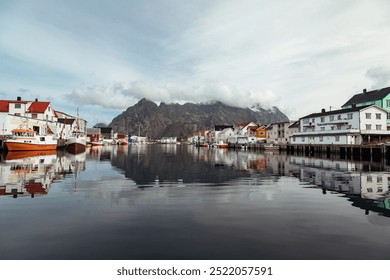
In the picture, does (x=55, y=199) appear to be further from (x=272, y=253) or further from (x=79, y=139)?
(x=79, y=139)

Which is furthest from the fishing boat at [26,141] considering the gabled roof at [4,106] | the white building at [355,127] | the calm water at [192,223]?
the white building at [355,127]

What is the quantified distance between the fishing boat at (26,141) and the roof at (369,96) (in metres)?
92.5

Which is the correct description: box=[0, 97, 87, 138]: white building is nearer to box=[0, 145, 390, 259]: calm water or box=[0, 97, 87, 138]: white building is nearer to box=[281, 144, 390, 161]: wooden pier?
box=[0, 145, 390, 259]: calm water

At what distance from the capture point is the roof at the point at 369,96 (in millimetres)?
74812

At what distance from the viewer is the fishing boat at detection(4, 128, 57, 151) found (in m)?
53.9

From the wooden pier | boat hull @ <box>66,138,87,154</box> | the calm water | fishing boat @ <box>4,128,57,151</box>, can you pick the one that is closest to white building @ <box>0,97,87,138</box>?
fishing boat @ <box>4,128,57,151</box>

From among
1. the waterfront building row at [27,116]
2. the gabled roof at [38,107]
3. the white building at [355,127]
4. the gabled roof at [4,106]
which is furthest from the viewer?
the gabled roof at [38,107]

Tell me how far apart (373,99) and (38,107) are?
103 metres

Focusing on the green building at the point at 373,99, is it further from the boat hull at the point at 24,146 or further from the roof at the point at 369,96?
the boat hull at the point at 24,146

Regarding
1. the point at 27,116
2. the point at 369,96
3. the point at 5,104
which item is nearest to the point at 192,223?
the point at 5,104

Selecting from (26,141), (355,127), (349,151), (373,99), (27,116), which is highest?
(373,99)

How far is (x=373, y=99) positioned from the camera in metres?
77.4

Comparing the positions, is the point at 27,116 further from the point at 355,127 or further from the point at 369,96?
the point at 369,96
